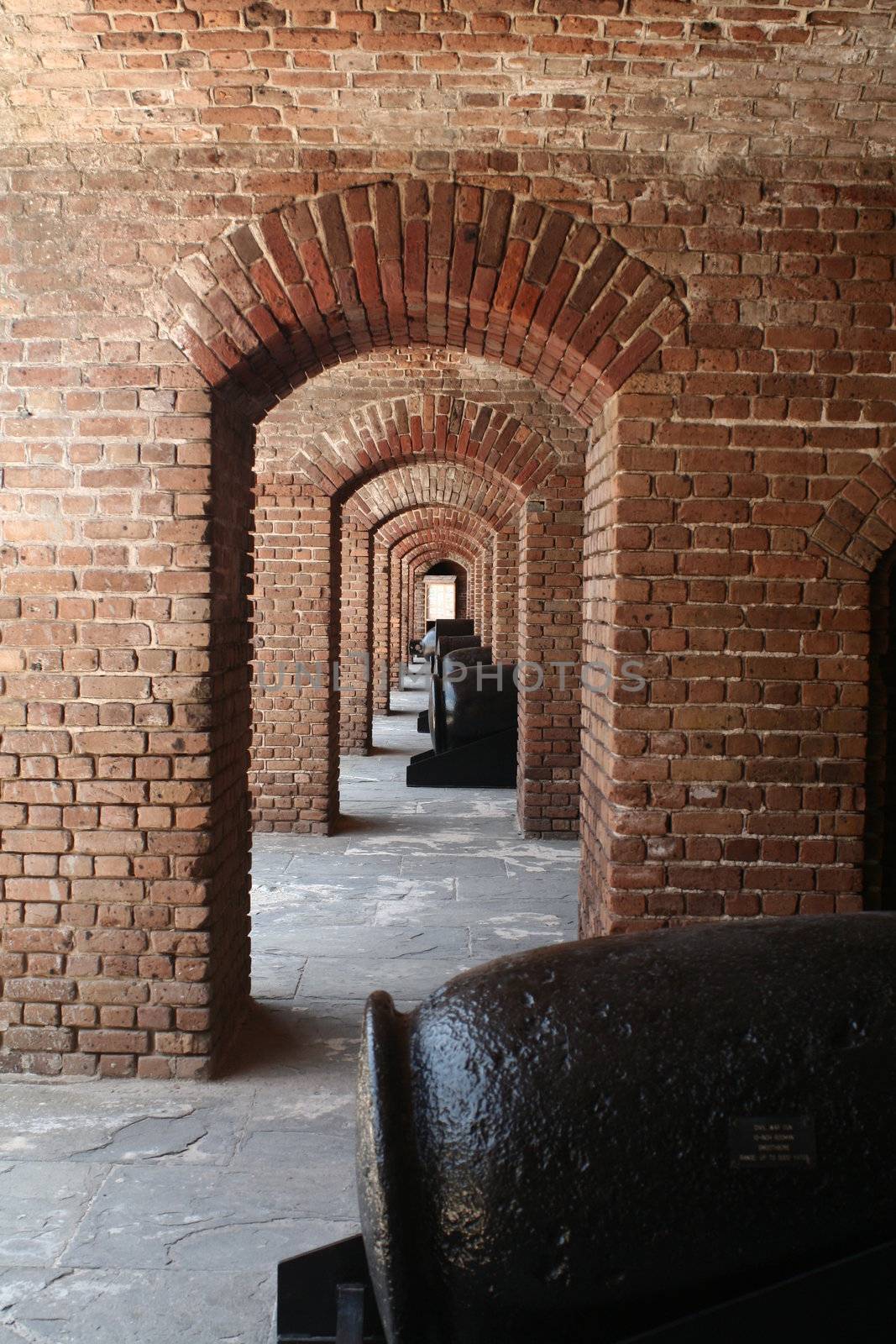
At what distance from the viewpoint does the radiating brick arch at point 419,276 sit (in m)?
3.76

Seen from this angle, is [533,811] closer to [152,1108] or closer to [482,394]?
[482,394]

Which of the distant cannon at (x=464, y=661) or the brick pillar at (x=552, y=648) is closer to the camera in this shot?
the brick pillar at (x=552, y=648)

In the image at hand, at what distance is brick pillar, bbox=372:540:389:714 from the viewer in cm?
1758

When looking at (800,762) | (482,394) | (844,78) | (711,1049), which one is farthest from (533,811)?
(711,1049)

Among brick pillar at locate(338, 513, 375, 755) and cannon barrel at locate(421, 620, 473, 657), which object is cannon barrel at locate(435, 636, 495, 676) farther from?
cannon barrel at locate(421, 620, 473, 657)

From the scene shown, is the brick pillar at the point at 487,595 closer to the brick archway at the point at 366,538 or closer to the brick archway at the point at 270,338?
the brick archway at the point at 366,538

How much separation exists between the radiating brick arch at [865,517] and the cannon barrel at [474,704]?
6727mm

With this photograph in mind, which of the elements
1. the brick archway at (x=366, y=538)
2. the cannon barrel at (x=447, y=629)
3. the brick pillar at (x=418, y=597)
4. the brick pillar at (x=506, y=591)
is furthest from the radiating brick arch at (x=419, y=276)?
the brick pillar at (x=418, y=597)

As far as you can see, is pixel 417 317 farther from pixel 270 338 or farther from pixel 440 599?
pixel 440 599

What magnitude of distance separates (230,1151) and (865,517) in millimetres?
3054

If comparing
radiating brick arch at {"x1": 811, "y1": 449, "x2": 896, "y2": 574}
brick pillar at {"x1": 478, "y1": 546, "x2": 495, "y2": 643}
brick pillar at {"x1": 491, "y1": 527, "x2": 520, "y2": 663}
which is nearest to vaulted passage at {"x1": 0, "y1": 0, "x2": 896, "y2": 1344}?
radiating brick arch at {"x1": 811, "y1": 449, "x2": 896, "y2": 574}

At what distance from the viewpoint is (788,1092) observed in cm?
163

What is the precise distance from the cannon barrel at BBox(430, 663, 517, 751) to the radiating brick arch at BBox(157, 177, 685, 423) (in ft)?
22.0

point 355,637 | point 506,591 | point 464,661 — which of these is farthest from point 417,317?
point 506,591
